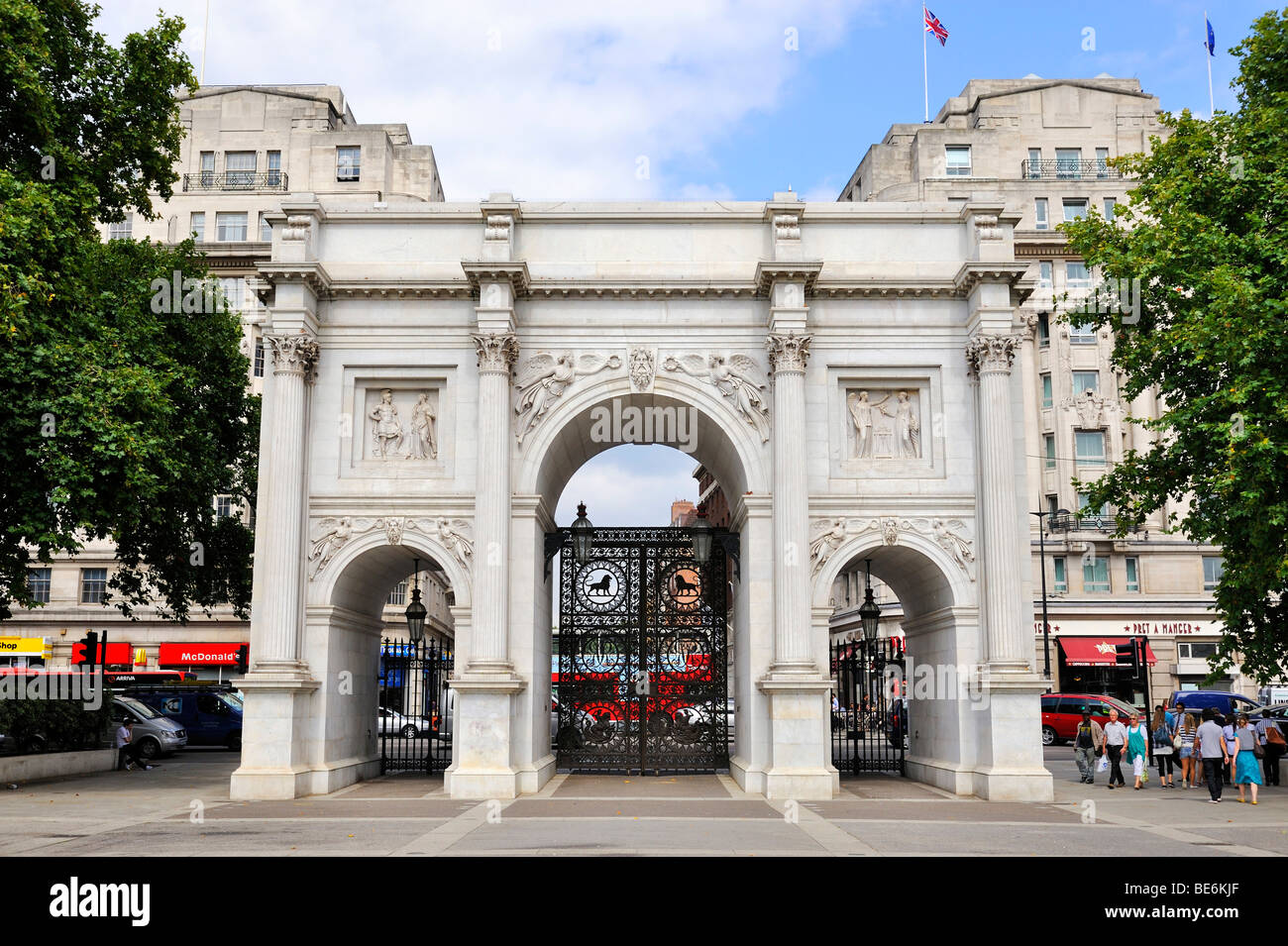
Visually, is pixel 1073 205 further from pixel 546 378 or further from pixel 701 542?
pixel 546 378

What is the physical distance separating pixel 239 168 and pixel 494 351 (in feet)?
139

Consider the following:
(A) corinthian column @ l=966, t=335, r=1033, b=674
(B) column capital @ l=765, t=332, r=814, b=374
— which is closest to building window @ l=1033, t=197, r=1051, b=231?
(A) corinthian column @ l=966, t=335, r=1033, b=674

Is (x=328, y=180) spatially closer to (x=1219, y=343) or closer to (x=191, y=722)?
(x=191, y=722)

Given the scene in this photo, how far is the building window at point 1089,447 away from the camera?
182 ft

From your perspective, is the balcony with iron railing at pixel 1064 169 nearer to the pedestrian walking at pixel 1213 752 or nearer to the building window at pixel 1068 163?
the building window at pixel 1068 163

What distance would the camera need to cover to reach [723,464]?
27109 millimetres

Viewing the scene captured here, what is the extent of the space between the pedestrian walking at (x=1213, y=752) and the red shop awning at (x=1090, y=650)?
30.9 m

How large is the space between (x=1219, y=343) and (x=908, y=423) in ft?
20.5

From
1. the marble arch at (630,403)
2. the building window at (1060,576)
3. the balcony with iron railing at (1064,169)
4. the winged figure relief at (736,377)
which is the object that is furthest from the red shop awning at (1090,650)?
the winged figure relief at (736,377)

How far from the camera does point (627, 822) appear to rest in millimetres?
17547

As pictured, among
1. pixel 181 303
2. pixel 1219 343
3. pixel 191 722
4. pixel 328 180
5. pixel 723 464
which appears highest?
pixel 328 180

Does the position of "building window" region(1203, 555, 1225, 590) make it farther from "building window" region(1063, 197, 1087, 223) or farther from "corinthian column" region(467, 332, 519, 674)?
"corinthian column" region(467, 332, 519, 674)

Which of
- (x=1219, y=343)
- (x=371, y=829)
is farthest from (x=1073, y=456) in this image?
(x=371, y=829)

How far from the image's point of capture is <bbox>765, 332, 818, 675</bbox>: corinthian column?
22453 millimetres
